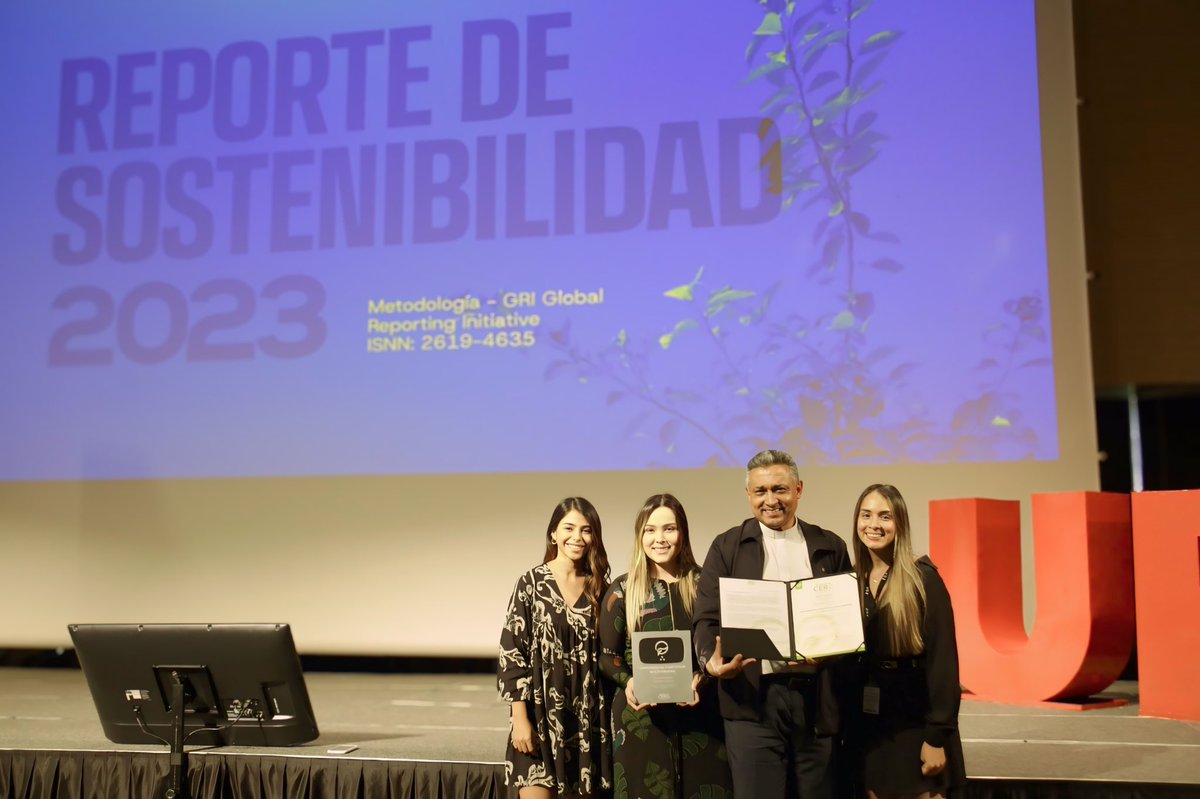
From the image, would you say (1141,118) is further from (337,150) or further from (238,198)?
(238,198)

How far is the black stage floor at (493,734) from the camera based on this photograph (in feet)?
10.9

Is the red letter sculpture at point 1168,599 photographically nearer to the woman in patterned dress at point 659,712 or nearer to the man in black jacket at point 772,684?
the man in black jacket at point 772,684

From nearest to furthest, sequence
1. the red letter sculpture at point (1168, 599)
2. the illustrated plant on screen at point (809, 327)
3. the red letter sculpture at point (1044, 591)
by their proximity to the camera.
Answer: the red letter sculpture at point (1168, 599) → the red letter sculpture at point (1044, 591) → the illustrated plant on screen at point (809, 327)

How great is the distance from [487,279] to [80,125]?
8.77 ft

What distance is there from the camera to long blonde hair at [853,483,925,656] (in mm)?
2699

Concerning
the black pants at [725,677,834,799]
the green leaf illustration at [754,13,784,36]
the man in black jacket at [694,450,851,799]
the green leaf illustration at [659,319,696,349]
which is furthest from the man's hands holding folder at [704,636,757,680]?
the green leaf illustration at [754,13,784,36]

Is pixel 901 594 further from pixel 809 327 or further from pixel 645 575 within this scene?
pixel 809 327

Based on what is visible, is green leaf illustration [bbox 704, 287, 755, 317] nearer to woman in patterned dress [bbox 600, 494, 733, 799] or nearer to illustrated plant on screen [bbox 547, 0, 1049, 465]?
illustrated plant on screen [bbox 547, 0, 1049, 465]

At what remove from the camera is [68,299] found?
250 inches

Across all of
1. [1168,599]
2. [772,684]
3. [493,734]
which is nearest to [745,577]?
[772,684]

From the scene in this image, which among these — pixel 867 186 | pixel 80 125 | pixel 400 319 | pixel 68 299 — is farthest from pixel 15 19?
pixel 867 186

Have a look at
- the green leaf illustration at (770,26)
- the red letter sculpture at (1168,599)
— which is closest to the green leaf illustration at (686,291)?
the green leaf illustration at (770,26)

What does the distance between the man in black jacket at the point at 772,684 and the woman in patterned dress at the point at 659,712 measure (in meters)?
0.11

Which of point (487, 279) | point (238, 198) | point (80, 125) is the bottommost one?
point (487, 279)
